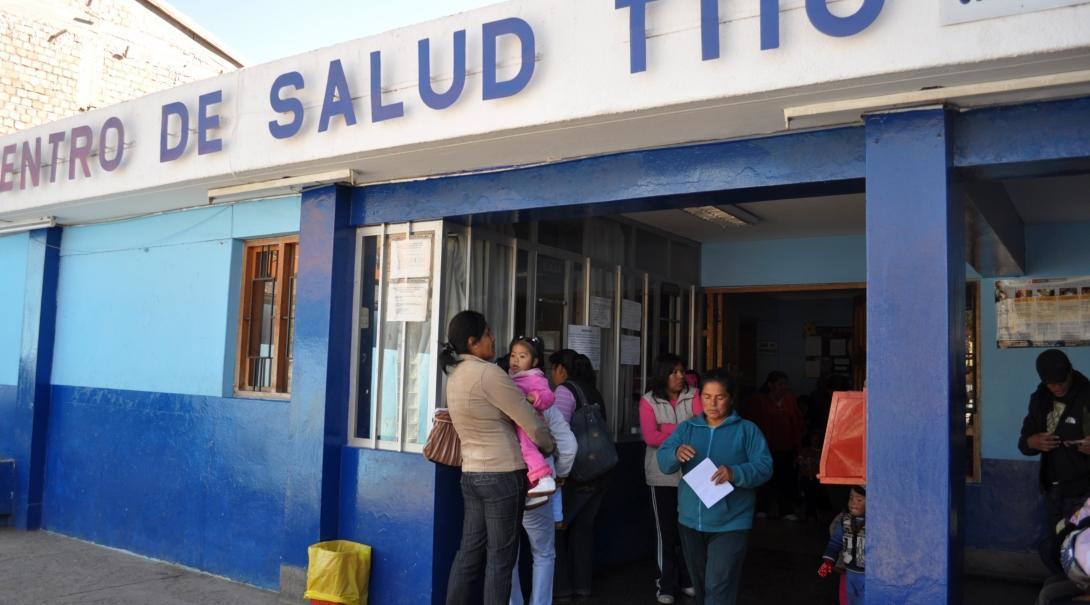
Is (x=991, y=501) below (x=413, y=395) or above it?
below

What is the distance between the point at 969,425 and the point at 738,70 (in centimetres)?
476

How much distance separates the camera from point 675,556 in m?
5.93

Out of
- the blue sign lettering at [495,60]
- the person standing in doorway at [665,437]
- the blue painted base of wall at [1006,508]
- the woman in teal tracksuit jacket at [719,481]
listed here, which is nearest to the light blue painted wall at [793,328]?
the blue painted base of wall at [1006,508]

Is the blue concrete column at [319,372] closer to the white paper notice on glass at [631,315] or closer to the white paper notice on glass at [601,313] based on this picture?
the white paper notice on glass at [601,313]

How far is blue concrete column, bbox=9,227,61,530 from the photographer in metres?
7.79

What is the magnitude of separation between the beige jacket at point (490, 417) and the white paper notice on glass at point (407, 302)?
116cm

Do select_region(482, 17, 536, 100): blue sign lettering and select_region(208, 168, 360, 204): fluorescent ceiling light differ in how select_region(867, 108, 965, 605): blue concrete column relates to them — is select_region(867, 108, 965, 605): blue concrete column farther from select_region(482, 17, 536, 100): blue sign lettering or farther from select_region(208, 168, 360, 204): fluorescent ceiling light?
select_region(208, 168, 360, 204): fluorescent ceiling light

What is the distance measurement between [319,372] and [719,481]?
9.19 feet

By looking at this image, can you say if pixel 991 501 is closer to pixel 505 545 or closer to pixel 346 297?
pixel 505 545

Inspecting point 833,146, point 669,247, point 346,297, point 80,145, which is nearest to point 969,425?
point 669,247

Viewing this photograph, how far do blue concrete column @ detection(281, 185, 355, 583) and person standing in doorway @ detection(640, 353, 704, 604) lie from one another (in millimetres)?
2065

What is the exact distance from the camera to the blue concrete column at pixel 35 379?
779cm

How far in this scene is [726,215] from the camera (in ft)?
22.5

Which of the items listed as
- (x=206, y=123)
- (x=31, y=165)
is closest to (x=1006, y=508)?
(x=206, y=123)
